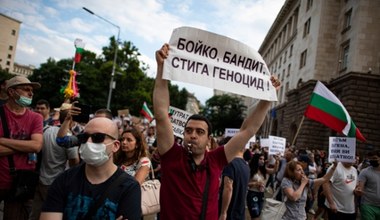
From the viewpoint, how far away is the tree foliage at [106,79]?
41219mm

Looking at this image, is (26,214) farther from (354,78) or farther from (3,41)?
(3,41)

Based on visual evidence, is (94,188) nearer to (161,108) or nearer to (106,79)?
(161,108)

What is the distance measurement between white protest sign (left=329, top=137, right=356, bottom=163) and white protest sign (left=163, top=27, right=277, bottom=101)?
3.98 m

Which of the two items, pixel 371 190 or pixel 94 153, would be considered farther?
pixel 371 190

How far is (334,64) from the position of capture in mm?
25047

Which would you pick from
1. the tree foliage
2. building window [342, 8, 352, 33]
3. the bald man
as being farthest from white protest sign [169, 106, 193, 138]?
the tree foliage

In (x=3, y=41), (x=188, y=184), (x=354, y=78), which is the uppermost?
(x=3, y=41)

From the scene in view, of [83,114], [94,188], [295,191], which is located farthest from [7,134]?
[295,191]

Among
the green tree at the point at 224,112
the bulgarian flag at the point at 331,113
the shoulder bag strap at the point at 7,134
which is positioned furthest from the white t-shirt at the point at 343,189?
the green tree at the point at 224,112

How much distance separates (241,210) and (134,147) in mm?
1817

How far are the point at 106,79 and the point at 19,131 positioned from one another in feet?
133

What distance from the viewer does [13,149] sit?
3.27 m

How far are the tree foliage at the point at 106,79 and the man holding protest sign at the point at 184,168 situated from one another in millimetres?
34335

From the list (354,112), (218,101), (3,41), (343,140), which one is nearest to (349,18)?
(354,112)
